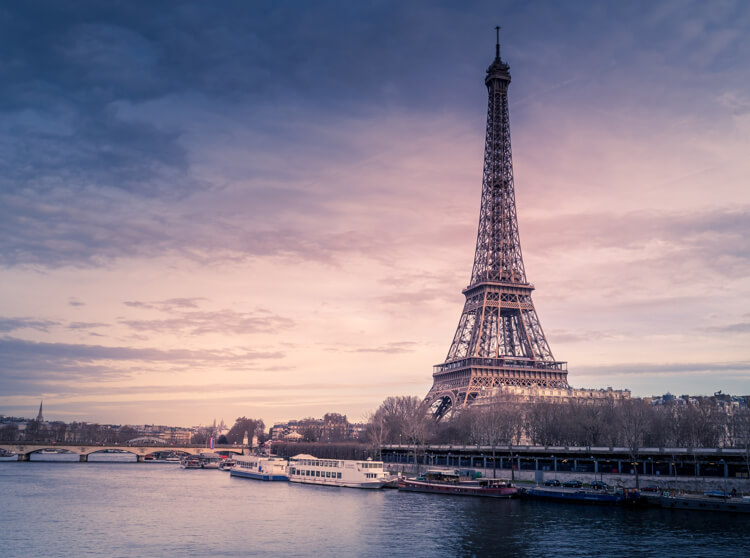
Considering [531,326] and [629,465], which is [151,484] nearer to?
[629,465]

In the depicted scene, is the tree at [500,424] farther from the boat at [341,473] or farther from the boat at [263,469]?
the boat at [263,469]

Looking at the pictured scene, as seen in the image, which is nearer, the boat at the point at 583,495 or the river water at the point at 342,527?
the river water at the point at 342,527

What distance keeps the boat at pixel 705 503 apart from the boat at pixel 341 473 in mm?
38334

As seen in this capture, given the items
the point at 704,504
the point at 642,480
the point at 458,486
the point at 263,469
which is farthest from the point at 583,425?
the point at 263,469

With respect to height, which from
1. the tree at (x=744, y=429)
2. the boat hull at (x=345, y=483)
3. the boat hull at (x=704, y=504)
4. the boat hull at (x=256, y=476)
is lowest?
the boat hull at (x=256, y=476)

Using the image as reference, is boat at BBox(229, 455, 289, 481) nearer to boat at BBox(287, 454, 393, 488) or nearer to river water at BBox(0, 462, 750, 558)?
boat at BBox(287, 454, 393, 488)

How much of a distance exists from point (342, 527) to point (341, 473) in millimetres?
44543

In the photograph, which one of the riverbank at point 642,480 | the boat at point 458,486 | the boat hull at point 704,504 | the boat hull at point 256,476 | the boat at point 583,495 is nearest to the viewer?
the boat hull at point 704,504

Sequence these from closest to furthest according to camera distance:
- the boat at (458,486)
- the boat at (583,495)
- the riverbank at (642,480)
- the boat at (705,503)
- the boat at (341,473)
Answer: the boat at (705,503), the boat at (583,495), the riverbank at (642,480), the boat at (458,486), the boat at (341,473)

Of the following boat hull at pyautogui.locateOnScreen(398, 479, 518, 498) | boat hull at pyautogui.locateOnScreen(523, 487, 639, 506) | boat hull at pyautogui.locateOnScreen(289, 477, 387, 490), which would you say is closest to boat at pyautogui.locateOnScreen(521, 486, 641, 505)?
boat hull at pyautogui.locateOnScreen(523, 487, 639, 506)

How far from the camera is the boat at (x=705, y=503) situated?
6027cm

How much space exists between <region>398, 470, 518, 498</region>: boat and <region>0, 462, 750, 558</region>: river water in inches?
156

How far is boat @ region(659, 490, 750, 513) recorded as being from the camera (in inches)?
2373

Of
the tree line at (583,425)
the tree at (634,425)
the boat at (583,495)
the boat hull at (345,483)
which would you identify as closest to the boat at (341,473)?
the boat hull at (345,483)
